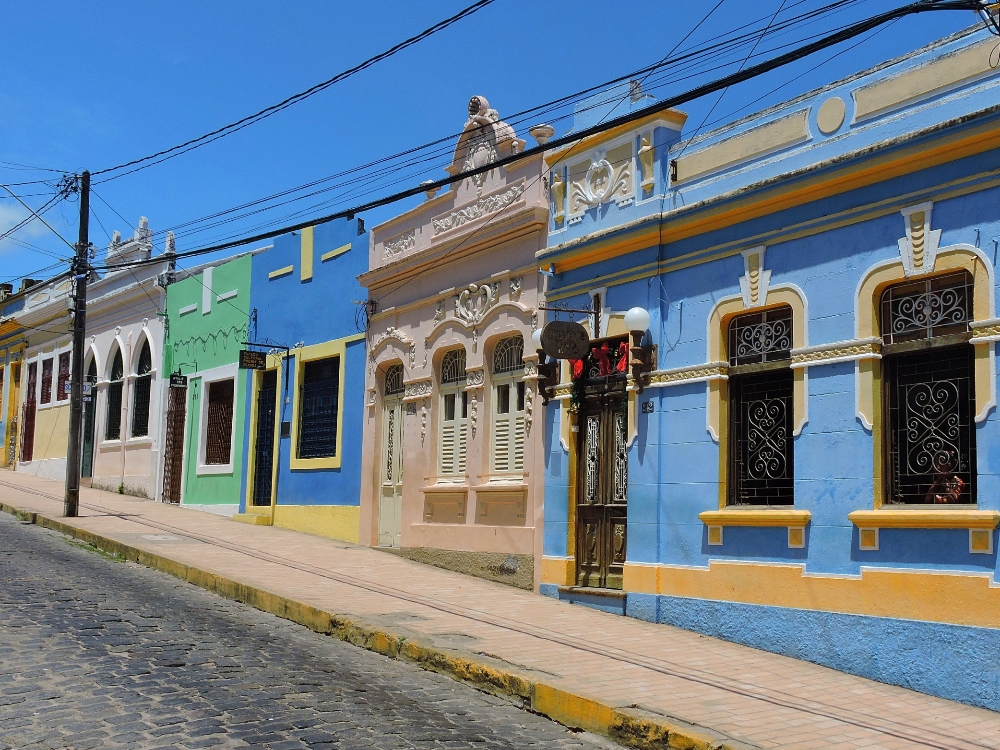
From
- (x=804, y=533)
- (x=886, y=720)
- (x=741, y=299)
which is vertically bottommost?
(x=886, y=720)

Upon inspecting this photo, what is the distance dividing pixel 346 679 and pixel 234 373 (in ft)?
42.5

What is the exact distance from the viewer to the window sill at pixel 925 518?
813cm

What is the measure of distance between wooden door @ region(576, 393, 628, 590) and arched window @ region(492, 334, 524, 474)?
1313 millimetres

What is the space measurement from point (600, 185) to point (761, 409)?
3539mm

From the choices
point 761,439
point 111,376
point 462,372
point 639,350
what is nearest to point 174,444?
point 111,376

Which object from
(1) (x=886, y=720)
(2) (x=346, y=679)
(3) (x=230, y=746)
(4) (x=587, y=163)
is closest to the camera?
(3) (x=230, y=746)

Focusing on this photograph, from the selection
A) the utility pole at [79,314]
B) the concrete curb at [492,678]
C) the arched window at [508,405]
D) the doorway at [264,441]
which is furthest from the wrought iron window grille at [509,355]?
the utility pole at [79,314]

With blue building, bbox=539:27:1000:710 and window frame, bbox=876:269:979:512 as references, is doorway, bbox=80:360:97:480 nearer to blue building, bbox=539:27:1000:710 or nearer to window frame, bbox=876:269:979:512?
blue building, bbox=539:27:1000:710

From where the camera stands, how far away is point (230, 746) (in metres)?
6.13

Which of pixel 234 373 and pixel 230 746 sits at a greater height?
pixel 234 373

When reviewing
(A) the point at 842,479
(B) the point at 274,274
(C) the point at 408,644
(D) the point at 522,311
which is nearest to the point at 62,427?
(B) the point at 274,274

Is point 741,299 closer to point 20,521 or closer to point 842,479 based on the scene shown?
point 842,479

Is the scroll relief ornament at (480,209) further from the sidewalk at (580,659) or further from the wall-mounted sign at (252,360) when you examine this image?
the wall-mounted sign at (252,360)

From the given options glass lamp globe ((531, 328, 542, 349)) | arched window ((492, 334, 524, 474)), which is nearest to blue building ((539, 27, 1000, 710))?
glass lamp globe ((531, 328, 542, 349))
